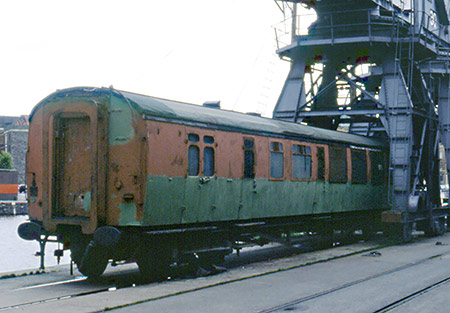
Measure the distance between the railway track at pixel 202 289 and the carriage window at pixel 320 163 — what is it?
299cm

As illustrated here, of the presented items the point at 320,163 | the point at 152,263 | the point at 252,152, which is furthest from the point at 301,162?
the point at 152,263

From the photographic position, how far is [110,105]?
1177 cm

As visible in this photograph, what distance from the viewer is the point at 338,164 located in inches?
732

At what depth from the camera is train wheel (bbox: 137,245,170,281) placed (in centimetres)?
1199

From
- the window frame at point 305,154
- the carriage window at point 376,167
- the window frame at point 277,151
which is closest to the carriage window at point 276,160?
the window frame at point 277,151

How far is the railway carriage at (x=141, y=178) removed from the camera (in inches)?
455

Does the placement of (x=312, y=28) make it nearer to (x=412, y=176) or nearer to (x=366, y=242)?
(x=412, y=176)

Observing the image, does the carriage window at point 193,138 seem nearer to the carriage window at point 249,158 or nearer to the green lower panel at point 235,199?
the green lower panel at point 235,199

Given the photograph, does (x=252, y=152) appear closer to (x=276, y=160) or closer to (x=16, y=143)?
(x=276, y=160)

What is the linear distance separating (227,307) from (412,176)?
611 inches

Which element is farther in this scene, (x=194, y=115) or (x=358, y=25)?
(x=358, y=25)

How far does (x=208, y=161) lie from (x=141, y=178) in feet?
6.68

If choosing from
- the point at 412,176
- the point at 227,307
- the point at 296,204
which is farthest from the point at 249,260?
the point at 412,176

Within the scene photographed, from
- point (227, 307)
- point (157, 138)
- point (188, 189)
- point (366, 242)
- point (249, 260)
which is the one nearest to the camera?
point (227, 307)
